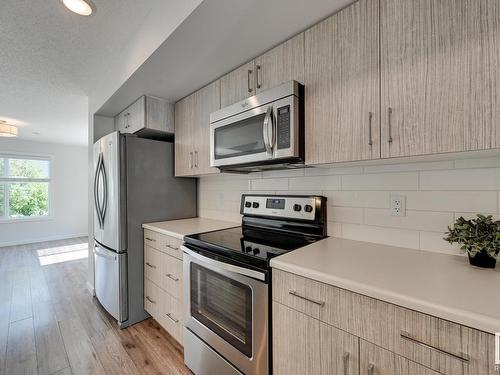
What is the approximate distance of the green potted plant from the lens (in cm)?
89

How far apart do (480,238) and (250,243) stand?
1026 millimetres

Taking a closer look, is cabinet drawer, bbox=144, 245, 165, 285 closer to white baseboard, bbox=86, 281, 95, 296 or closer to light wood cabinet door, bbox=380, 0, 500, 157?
white baseboard, bbox=86, 281, 95, 296

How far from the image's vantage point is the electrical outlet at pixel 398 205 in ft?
4.10

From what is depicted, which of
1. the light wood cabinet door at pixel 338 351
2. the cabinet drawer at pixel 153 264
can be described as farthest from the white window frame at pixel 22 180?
the light wood cabinet door at pixel 338 351

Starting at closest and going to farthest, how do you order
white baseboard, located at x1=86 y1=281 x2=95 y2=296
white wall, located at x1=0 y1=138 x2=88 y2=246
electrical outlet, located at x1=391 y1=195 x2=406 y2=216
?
electrical outlet, located at x1=391 y1=195 x2=406 y2=216 → white baseboard, located at x1=86 y1=281 x2=95 y2=296 → white wall, located at x1=0 y1=138 x2=88 y2=246

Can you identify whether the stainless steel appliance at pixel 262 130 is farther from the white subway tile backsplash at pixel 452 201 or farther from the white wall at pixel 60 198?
the white wall at pixel 60 198

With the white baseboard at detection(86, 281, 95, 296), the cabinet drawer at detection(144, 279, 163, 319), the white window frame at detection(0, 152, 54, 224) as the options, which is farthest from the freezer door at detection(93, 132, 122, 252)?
the white window frame at detection(0, 152, 54, 224)

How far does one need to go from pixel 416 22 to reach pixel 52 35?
2381 millimetres

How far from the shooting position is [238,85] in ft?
5.56

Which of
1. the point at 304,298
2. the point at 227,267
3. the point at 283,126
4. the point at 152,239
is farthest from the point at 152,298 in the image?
the point at 283,126

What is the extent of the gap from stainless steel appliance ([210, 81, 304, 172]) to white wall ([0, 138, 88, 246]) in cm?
603

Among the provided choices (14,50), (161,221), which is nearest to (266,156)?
(161,221)

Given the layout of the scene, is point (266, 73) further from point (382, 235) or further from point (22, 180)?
point (22, 180)

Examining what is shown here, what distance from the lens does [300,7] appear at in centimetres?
115
